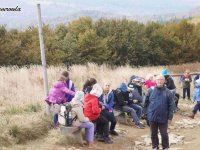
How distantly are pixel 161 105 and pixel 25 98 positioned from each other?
177 inches

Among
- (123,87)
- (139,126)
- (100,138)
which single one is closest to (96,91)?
(100,138)


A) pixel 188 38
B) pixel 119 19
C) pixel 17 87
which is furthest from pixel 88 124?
pixel 188 38

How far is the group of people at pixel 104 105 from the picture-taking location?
27.1ft

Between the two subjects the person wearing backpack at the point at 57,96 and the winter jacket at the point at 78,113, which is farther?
the person wearing backpack at the point at 57,96

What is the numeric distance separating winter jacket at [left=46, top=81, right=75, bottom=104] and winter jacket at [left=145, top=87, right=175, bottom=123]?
2.20 metres

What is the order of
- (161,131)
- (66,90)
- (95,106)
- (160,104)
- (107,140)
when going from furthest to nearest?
(66,90)
(107,140)
(95,106)
(161,131)
(160,104)

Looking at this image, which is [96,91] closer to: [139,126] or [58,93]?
[58,93]

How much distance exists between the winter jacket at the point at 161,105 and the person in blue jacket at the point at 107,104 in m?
1.81

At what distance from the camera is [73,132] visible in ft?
29.7

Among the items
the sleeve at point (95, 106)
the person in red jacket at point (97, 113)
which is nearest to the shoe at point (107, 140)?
the person in red jacket at point (97, 113)

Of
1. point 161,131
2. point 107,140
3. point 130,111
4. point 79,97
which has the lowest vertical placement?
point 107,140

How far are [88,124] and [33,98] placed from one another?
2.81 meters

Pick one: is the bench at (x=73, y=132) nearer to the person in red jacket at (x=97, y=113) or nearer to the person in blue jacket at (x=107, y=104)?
the person in red jacket at (x=97, y=113)

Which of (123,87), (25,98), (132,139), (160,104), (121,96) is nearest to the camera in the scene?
(160,104)
